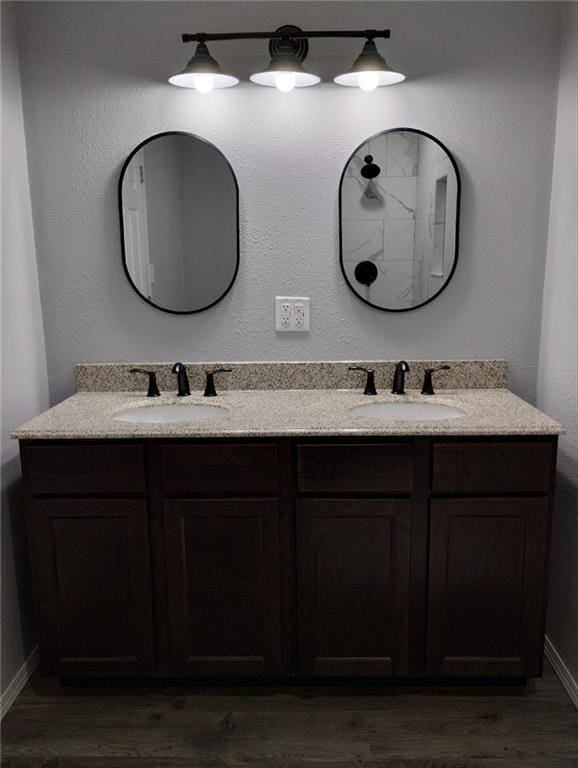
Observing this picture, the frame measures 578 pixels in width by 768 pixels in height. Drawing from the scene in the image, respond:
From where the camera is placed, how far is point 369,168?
86.7 inches

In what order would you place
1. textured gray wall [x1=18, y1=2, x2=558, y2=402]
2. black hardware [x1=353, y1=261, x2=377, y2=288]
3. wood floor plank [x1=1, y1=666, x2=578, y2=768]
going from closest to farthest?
wood floor plank [x1=1, y1=666, x2=578, y2=768]
textured gray wall [x1=18, y1=2, x2=558, y2=402]
black hardware [x1=353, y1=261, x2=377, y2=288]

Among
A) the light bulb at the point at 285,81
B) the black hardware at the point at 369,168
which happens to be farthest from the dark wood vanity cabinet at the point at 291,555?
the light bulb at the point at 285,81

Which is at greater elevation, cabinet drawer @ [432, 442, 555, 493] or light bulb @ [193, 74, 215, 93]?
light bulb @ [193, 74, 215, 93]

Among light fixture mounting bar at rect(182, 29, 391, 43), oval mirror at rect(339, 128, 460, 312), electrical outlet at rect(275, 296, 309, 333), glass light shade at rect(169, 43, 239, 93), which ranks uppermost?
light fixture mounting bar at rect(182, 29, 391, 43)

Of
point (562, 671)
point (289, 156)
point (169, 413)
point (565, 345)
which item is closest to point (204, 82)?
point (289, 156)

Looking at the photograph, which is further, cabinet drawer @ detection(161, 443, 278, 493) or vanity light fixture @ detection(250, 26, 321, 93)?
vanity light fixture @ detection(250, 26, 321, 93)

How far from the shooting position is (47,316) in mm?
2311

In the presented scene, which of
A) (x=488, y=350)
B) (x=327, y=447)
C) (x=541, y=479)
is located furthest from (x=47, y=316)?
(x=541, y=479)

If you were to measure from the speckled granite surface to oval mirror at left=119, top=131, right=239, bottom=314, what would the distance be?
26 cm

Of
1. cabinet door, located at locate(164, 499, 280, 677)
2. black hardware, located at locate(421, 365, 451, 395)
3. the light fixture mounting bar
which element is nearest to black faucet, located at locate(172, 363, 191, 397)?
cabinet door, located at locate(164, 499, 280, 677)

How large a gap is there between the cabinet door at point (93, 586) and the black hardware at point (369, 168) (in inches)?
52.2

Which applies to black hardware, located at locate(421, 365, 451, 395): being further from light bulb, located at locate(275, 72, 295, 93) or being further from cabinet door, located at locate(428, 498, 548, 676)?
light bulb, located at locate(275, 72, 295, 93)

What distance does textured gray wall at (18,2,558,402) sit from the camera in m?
2.13

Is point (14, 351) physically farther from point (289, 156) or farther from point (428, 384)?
point (428, 384)
